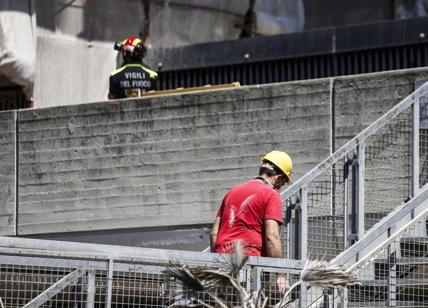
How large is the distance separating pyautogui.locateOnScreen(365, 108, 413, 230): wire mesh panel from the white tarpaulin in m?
6.18

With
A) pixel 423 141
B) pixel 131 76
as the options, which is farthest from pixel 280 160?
pixel 131 76

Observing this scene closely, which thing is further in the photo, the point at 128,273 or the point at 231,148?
the point at 231,148

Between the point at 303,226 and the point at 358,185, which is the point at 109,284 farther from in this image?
the point at 358,185

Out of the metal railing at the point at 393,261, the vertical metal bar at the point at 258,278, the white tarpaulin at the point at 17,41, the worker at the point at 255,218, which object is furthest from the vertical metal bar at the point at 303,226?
the white tarpaulin at the point at 17,41

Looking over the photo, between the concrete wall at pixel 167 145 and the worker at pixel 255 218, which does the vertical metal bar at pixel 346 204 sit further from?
the concrete wall at pixel 167 145

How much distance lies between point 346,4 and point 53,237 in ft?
28.3

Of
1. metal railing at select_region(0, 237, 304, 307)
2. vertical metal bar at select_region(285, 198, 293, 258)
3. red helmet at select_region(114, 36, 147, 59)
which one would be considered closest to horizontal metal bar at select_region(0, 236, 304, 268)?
metal railing at select_region(0, 237, 304, 307)

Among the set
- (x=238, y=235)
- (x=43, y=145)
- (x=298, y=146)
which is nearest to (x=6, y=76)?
(x=43, y=145)

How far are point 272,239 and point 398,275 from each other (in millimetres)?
1675

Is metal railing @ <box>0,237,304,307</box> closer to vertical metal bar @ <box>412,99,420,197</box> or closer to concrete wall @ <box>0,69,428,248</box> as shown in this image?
vertical metal bar @ <box>412,99,420,197</box>

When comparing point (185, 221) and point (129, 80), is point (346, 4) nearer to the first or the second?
point (129, 80)

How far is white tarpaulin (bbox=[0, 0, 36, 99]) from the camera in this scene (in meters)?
18.1

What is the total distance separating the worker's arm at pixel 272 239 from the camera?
1015 centimetres

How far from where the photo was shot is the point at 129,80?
16.5 m
